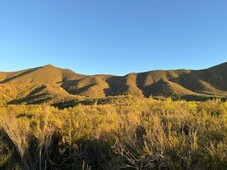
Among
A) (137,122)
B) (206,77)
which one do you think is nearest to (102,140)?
(137,122)

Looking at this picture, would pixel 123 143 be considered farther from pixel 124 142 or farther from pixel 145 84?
pixel 145 84

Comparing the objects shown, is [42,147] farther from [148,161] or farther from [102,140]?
[148,161]

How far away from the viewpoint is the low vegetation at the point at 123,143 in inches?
221

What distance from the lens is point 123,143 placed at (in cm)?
668

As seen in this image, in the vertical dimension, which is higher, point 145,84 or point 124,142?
point 145,84

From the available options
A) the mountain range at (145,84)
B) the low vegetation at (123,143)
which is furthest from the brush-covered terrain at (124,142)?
the mountain range at (145,84)

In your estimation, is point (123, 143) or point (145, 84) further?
point (145, 84)

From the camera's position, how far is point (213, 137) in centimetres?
605

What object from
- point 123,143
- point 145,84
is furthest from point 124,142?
point 145,84

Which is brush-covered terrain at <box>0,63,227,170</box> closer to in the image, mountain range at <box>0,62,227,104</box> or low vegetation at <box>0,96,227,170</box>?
low vegetation at <box>0,96,227,170</box>

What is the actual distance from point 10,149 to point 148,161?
4.73 meters

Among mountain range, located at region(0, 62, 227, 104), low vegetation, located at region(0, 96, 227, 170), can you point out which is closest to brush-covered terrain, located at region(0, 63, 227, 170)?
low vegetation, located at region(0, 96, 227, 170)

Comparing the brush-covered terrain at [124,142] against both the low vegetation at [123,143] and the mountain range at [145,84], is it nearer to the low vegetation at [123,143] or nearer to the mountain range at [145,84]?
the low vegetation at [123,143]

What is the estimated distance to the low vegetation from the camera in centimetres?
561
